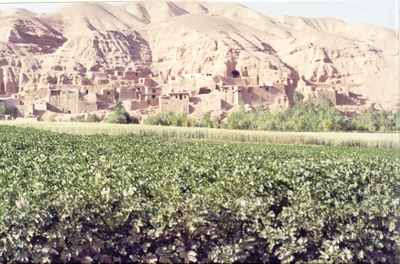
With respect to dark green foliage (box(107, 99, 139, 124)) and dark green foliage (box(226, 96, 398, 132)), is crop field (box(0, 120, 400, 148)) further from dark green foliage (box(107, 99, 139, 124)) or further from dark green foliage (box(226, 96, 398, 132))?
dark green foliage (box(226, 96, 398, 132))

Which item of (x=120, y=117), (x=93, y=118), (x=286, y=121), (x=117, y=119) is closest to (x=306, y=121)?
(x=286, y=121)

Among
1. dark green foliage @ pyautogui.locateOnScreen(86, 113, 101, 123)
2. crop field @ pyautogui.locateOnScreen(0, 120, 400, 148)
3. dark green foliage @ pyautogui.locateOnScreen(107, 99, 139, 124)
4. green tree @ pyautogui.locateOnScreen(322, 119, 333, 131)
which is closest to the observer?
crop field @ pyautogui.locateOnScreen(0, 120, 400, 148)

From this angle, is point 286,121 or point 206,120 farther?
point 286,121

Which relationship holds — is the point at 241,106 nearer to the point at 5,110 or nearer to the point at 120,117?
the point at 120,117

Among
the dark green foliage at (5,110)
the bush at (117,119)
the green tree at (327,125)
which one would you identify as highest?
the dark green foliage at (5,110)

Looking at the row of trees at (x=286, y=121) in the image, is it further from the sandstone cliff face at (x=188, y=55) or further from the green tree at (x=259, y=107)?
the sandstone cliff face at (x=188, y=55)

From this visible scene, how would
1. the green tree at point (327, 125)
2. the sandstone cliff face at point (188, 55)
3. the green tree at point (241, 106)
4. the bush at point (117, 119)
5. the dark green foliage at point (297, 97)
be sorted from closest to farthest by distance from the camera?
1. the green tree at point (327, 125)
2. the bush at point (117, 119)
3. the green tree at point (241, 106)
4. the dark green foliage at point (297, 97)
5. the sandstone cliff face at point (188, 55)

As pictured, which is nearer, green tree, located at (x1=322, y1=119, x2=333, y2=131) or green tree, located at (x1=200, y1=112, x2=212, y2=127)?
green tree, located at (x1=322, y1=119, x2=333, y2=131)

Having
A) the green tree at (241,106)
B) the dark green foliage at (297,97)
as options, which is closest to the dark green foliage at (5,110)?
the green tree at (241,106)

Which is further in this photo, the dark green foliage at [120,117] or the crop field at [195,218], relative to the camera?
the dark green foliage at [120,117]

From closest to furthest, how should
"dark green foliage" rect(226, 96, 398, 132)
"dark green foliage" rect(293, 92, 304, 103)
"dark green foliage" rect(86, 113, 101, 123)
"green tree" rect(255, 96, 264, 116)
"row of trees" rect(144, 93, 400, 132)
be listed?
"dark green foliage" rect(226, 96, 398, 132)
"row of trees" rect(144, 93, 400, 132)
"dark green foliage" rect(86, 113, 101, 123)
"green tree" rect(255, 96, 264, 116)
"dark green foliage" rect(293, 92, 304, 103)

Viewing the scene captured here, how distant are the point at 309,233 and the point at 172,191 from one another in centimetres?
207

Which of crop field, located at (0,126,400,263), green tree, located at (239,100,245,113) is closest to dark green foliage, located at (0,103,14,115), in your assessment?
green tree, located at (239,100,245,113)

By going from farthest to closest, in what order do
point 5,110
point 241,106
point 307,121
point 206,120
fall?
point 241,106
point 5,110
point 206,120
point 307,121
